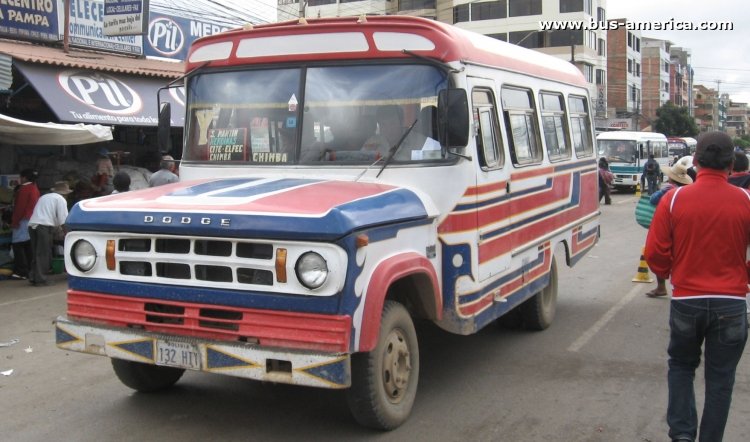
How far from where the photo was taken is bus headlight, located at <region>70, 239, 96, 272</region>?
15.7ft

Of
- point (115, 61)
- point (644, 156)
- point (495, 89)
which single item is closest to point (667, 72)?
point (644, 156)

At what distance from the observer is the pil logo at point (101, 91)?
13453 mm

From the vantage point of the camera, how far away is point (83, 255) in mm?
4828

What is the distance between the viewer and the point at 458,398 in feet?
18.8

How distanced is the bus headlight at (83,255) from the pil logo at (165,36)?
13.4 meters

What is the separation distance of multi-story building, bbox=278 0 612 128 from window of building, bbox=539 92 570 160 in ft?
163

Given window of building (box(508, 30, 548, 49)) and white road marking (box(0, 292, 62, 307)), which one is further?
window of building (box(508, 30, 548, 49))

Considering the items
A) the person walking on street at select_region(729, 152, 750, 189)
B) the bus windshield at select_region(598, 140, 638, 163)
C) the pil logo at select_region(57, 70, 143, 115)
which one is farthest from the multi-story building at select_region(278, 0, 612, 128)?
the person walking on street at select_region(729, 152, 750, 189)

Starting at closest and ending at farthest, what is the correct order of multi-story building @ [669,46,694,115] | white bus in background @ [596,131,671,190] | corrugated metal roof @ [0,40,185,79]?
corrugated metal roof @ [0,40,185,79] → white bus in background @ [596,131,671,190] → multi-story building @ [669,46,694,115]

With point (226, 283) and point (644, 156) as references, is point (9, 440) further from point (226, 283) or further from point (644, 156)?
point (644, 156)

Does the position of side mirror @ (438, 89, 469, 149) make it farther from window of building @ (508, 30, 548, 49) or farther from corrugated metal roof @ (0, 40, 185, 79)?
window of building @ (508, 30, 548, 49)

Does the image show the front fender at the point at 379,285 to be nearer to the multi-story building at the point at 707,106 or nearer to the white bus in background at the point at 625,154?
the white bus in background at the point at 625,154

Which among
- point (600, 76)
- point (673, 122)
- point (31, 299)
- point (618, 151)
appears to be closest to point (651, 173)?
Answer: point (618, 151)

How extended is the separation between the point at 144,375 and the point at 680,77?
11557cm
